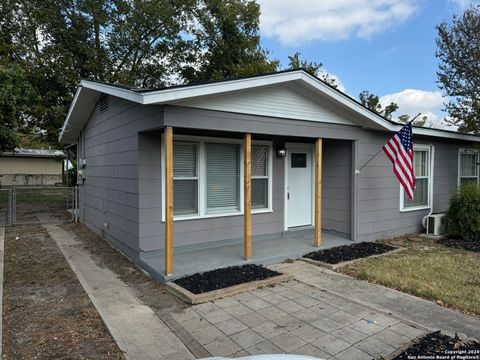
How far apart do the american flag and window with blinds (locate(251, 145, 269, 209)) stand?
2.45 m

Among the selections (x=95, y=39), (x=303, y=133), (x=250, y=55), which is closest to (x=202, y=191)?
(x=303, y=133)

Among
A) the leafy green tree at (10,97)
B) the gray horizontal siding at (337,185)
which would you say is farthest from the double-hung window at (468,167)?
the leafy green tree at (10,97)

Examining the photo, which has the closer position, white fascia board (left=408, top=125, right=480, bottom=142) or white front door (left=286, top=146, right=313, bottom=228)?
white front door (left=286, top=146, right=313, bottom=228)

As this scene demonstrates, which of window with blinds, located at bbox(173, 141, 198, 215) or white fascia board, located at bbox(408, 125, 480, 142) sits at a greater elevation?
white fascia board, located at bbox(408, 125, 480, 142)

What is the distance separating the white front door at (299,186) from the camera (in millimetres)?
7691

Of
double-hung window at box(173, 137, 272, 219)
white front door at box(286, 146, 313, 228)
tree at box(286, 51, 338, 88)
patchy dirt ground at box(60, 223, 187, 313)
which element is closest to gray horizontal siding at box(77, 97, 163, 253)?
patchy dirt ground at box(60, 223, 187, 313)

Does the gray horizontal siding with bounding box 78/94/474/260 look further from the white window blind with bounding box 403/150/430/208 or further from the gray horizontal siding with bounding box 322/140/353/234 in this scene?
the white window blind with bounding box 403/150/430/208

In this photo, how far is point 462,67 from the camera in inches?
382

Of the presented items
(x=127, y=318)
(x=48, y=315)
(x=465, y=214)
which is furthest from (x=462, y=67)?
(x=48, y=315)

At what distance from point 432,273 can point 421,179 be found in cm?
419

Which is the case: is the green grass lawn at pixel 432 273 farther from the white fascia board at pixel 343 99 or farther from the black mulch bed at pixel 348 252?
the white fascia board at pixel 343 99

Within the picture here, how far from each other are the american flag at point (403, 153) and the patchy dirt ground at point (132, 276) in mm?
4891

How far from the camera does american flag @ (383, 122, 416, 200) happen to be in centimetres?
654

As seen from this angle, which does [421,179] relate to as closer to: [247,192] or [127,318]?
[247,192]
